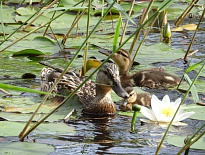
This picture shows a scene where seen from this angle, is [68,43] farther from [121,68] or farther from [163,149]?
[163,149]

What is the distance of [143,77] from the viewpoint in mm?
5273

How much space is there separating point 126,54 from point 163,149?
88.0 inches

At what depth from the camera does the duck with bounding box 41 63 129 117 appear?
14.9 feet

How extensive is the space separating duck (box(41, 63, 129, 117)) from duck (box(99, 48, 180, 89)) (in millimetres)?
505

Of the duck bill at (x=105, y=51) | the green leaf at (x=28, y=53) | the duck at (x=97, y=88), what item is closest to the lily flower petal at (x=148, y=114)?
the duck at (x=97, y=88)

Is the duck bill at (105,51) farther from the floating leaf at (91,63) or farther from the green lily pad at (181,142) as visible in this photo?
the green lily pad at (181,142)

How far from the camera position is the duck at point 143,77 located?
5.19m

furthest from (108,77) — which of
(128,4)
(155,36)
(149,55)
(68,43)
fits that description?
(128,4)

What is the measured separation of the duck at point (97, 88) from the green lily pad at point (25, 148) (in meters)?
1.27

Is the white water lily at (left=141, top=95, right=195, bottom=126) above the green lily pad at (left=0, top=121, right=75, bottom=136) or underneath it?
above

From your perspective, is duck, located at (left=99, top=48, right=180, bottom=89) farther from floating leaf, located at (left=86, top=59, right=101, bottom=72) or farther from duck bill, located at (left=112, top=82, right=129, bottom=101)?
duck bill, located at (left=112, top=82, right=129, bottom=101)

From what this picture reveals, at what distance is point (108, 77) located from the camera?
15.5 feet

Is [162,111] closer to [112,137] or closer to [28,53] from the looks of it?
[112,137]

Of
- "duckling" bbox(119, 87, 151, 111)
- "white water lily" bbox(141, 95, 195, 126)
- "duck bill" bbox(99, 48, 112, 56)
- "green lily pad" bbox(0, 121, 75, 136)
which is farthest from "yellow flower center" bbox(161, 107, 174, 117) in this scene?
"duck bill" bbox(99, 48, 112, 56)
